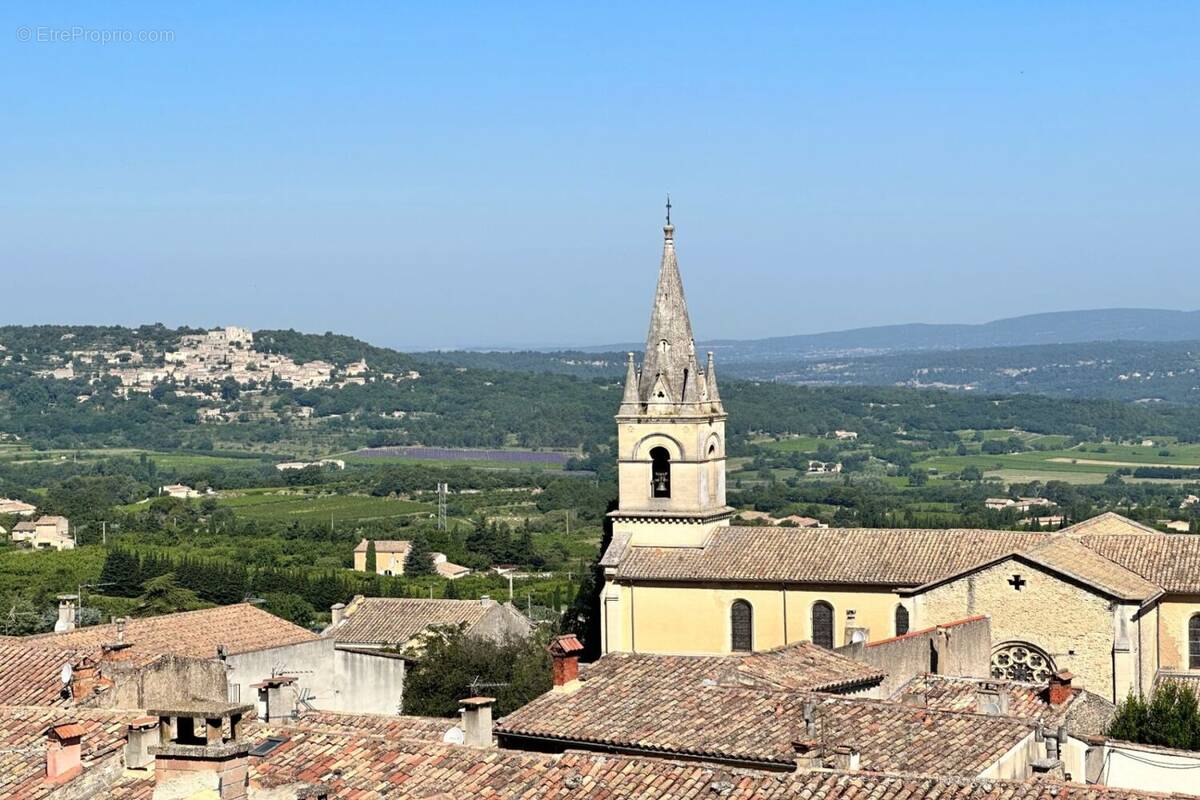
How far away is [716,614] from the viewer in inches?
1663

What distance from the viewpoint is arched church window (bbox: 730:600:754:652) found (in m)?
42.0

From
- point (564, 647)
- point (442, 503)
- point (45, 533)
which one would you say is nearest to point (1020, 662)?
point (564, 647)

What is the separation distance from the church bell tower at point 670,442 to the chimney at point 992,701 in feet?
60.1

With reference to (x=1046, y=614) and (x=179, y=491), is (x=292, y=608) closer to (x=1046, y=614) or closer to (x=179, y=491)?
(x=1046, y=614)

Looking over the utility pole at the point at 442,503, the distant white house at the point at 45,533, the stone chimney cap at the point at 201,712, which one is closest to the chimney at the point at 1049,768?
the stone chimney cap at the point at 201,712

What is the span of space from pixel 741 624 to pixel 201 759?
92.4 feet

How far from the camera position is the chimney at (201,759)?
47.6 feet

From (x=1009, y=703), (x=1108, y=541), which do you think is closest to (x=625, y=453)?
(x=1108, y=541)

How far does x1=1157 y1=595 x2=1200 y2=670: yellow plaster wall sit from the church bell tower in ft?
33.2

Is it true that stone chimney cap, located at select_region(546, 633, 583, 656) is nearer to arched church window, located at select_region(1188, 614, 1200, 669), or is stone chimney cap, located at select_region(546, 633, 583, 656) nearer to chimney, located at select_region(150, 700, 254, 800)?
chimney, located at select_region(150, 700, 254, 800)

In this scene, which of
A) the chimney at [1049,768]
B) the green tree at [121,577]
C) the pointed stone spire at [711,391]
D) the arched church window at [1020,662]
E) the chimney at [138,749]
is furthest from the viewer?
the green tree at [121,577]

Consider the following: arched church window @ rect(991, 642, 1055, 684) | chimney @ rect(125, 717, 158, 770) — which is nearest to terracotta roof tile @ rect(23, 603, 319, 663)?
arched church window @ rect(991, 642, 1055, 684)

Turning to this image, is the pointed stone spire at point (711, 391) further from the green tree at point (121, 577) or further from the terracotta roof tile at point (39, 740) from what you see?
the green tree at point (121, 577)

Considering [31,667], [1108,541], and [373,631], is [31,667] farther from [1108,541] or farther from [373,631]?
[373,631]
